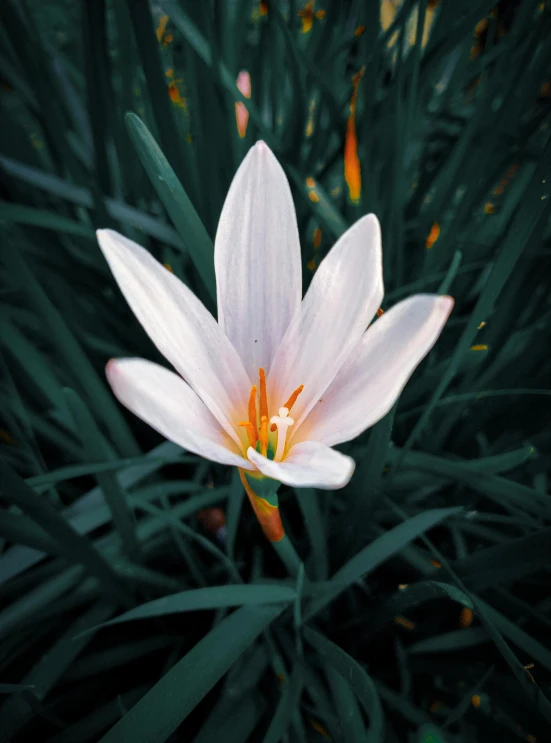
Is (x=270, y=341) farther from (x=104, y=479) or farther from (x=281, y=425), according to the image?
(x=104, y=479)

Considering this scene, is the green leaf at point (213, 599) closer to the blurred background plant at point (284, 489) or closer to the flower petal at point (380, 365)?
the blurred background plant at point (284, 489)

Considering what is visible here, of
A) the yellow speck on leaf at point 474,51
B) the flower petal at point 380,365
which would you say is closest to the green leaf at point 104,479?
the flower petal at point 380,365

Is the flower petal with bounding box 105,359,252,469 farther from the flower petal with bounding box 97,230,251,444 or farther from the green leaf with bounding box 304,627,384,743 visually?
the green leaf with bounding box 304,627,384,743

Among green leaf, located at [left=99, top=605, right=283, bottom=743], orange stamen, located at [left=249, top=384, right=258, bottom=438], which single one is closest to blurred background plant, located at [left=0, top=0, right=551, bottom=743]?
green leaf, located at [left=99, top=605, right=283, bottom=743]

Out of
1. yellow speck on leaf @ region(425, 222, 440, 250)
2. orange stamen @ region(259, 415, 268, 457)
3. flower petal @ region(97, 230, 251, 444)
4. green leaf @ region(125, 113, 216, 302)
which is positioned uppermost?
green leaf @ region(125, 113, 216, 302)

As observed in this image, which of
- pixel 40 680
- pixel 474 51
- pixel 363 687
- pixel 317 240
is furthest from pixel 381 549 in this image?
pixel 474 51

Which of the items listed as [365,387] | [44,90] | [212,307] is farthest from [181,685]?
[44,90]

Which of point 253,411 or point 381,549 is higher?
point 253,411
